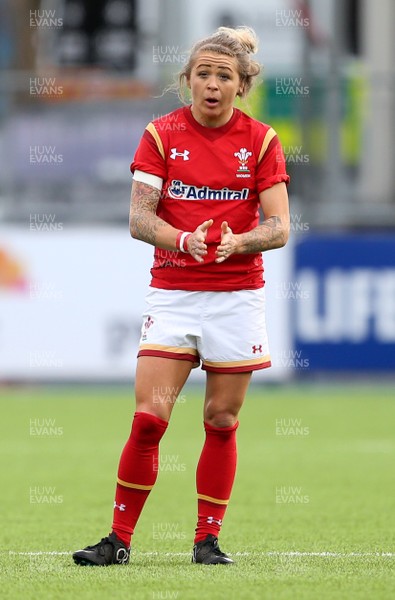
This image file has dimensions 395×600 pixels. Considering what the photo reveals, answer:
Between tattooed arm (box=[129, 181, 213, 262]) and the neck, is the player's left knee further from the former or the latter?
the neck

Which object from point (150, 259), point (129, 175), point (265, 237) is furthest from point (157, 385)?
point (129, 175)

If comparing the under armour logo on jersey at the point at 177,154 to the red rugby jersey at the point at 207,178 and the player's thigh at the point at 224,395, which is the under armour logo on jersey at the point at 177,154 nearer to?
the red rugby jersey at the point at 207,178

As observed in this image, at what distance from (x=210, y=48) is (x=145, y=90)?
427 inches

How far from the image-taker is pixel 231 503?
26.8 ft

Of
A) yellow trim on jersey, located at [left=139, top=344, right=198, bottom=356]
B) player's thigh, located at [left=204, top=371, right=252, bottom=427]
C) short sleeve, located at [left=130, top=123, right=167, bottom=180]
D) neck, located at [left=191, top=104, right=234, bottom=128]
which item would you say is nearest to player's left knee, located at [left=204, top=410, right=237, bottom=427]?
player's thigh, located at [left=204, top=371, right=252, bottom=427]

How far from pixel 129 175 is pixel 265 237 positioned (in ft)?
33.2

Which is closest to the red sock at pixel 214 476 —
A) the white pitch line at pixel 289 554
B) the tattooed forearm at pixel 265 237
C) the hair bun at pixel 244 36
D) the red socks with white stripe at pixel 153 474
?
the red socks with white stripe at pixel 153 474

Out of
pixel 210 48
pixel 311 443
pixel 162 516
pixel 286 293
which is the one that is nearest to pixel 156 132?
pixel 210 48

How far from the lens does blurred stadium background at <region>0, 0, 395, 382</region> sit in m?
14.4

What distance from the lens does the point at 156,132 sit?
19.7 ft

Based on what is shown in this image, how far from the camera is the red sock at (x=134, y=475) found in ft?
Result: 19.4

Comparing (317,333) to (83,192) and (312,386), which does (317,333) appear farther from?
(83,192)

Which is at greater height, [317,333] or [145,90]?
[145,90]

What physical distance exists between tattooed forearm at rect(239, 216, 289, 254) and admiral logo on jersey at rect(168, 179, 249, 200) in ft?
0.54
